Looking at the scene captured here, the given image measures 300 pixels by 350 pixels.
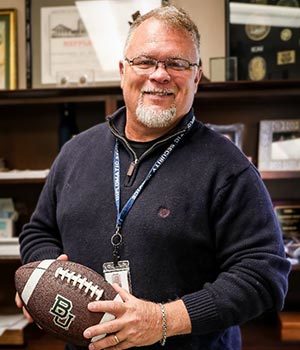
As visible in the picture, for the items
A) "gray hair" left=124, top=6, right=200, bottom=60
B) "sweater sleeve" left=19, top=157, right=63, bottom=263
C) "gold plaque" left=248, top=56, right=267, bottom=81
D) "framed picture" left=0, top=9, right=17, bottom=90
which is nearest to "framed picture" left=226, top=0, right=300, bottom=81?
"gold plaque" left=248, top=56, right=267, bottom=81

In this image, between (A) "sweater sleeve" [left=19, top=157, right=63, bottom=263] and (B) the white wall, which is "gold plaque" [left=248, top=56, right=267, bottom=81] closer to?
(B) the white wall

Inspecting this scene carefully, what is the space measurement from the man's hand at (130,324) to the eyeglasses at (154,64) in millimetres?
606

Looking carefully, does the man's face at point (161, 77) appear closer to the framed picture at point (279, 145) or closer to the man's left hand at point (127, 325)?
the man's left hand at point (127, 325)

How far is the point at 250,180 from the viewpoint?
3.89 feet

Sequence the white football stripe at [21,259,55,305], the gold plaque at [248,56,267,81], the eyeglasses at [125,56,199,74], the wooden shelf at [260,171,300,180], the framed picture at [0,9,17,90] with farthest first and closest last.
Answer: the framed picture at [0,9,17,90]
the gold plaque at [248,56,267,81]
the wooden shelf at [260,171,300,180]
the eyeglasses at [125,56,199,74]
the white football stripe at [21,259,55,305]

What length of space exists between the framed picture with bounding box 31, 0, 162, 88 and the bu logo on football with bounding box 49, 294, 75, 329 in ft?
4.50

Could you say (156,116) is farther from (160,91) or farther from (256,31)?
(256,31)

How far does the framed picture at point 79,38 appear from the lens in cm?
227

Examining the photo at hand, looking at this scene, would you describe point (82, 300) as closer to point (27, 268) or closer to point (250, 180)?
point (27, 268)

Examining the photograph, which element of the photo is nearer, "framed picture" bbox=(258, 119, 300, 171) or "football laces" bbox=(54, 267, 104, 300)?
"football laces" bbox=(54, 267, 104, 300)

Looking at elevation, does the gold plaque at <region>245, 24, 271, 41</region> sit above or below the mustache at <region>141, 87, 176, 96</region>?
above

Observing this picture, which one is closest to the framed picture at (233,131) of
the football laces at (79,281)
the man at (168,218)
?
the man at (168,218)

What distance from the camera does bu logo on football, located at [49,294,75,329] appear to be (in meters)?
1.09

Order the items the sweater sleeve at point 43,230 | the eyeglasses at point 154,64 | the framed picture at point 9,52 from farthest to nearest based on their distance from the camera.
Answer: the framed picture at point 9,52 < the sweater sleeve at point 43,230 < the eyeglasses at point 154,64
